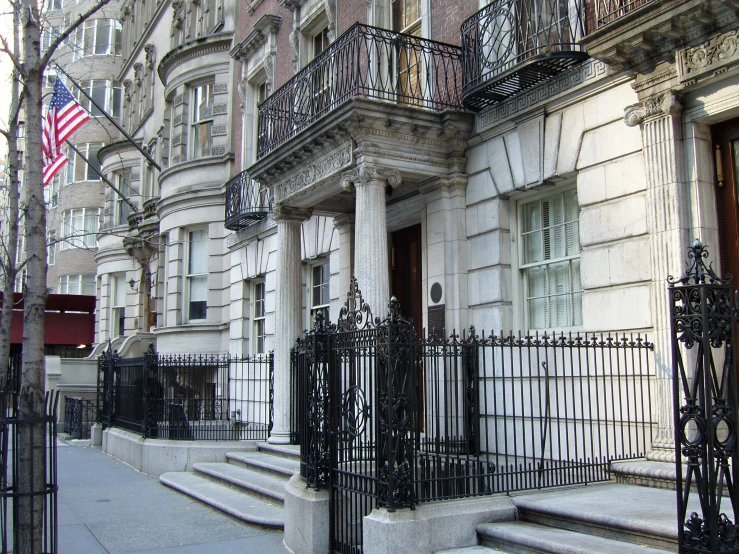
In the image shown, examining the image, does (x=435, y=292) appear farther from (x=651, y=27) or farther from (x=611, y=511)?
(x=611, y=511)

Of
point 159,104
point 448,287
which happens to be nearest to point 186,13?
point 159,104

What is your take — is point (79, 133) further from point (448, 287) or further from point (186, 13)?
point (448, 287)

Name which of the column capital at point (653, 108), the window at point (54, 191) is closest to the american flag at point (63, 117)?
the column capital at point (653, 108)

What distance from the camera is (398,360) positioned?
656cm

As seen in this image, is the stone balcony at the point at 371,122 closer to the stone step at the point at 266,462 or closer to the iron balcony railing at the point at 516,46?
the iron balcony railing at the point at 516,46

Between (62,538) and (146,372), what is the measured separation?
576 centimetres

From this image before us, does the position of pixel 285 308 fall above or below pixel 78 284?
below

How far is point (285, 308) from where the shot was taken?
44.2 feet

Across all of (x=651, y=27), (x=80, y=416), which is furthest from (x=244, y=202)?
(x=651, y=27)

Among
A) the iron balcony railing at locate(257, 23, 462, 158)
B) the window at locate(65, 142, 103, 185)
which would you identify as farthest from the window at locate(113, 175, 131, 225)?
the iron balcony railing at locate(257, 23, 462, 158)

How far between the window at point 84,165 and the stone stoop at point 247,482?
2715 centimetres

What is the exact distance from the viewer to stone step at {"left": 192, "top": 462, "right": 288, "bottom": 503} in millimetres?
10086

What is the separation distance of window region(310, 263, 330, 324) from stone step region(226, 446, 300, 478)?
378 cm

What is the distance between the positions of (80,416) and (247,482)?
11791mm
